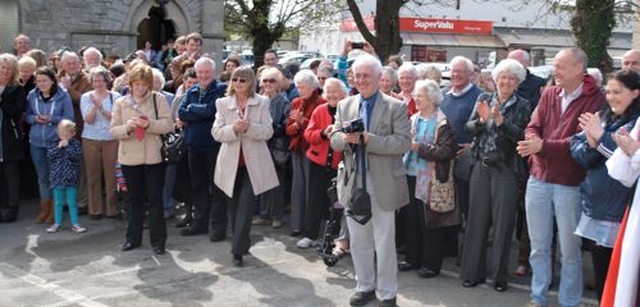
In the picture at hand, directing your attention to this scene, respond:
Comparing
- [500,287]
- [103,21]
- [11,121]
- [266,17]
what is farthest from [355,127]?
[266,17]

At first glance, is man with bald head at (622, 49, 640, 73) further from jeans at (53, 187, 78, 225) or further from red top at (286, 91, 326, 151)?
jeans at (53, 187, 78, 225)

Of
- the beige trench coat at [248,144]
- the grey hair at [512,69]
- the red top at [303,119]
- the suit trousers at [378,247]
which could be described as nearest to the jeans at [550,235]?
the grey hair at [512,69]

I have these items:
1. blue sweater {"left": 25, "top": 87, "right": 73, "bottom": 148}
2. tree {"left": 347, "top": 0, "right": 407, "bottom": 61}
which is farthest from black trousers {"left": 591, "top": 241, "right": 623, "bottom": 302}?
tree {"left": 347, "top": 0, "right": 407, "bottom": 61}

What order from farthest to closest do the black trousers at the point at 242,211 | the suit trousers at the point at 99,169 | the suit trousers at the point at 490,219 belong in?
the suit trousers at the point at 99,169
the black trousers at the point at 242,211
the suit trousers at the point at 490,219

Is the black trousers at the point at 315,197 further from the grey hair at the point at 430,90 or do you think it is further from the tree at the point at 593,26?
the tree at the point at 593,26

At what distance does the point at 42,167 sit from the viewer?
8.33 m

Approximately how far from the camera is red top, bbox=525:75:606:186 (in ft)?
16.9

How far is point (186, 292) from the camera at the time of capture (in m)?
6.05

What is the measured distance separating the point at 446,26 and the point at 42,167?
51409 mm

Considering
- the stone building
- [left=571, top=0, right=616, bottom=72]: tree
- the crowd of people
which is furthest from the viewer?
[left=571, top=0, right=616, bottom=72]: tree

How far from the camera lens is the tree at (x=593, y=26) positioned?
57.2ft

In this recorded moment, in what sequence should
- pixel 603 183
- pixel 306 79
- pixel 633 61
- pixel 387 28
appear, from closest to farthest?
pixel 603 183
pixel 633 61
pixel 306 79
pixel 387 28

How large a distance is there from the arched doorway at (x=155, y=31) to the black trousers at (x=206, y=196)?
11828 millimetres

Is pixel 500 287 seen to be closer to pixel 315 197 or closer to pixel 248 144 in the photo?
pixel 315 197
